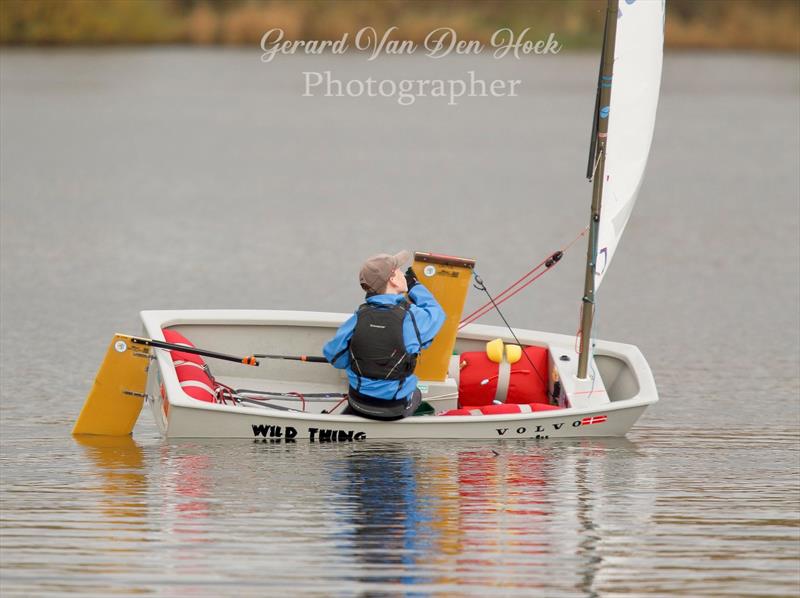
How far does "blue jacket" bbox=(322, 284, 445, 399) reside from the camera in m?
7.51

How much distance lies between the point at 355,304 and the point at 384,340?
4.84 meters

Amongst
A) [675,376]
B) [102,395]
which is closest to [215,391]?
[102,395]

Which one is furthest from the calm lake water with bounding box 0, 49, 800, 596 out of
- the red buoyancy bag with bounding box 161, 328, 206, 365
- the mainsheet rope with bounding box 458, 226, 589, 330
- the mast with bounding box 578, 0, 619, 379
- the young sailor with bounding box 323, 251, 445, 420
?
the mainsheet rope with bounding box 458, 226, 589, 330

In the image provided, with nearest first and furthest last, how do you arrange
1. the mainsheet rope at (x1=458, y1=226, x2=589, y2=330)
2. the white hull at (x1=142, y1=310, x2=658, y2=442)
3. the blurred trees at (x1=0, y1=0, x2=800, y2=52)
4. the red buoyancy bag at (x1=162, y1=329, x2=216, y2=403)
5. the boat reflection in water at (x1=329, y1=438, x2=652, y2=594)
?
the boat reflection in water at (x1=329, y1=438, x2=652, y2=594) → the white hull at (x1=142, y1=310, x2=658, y2=442) → the red buoyancy bag at (x1=162, y1=329, x2=216, y2=403) → the mainsheet rope at (x1=458, y1=226, x2=589, y2=330) → the blurred trees at (x1=0, y1=0, x2=800, y2=52)

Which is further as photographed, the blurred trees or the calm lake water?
the blurred trees

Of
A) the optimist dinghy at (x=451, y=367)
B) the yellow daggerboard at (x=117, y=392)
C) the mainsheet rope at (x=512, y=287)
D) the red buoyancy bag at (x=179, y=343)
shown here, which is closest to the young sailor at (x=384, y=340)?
the optimist dinghy at (x=451, y=367)

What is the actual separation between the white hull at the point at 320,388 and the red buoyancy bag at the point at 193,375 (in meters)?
0.12

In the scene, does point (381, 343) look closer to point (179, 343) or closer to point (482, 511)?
point (482, 511)

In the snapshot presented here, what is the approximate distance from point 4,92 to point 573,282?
70.0 ft

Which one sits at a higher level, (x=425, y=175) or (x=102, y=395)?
→ (x=425, y=175)

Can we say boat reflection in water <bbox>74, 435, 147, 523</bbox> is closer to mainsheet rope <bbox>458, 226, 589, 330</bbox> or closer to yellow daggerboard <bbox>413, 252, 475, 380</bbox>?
yellow daggerboard <bbox>413, 252, 475, 380</bbox>

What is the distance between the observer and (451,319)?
8.04 meters

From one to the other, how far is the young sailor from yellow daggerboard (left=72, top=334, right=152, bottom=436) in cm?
111

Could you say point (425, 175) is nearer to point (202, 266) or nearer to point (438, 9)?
point (202, 266)
